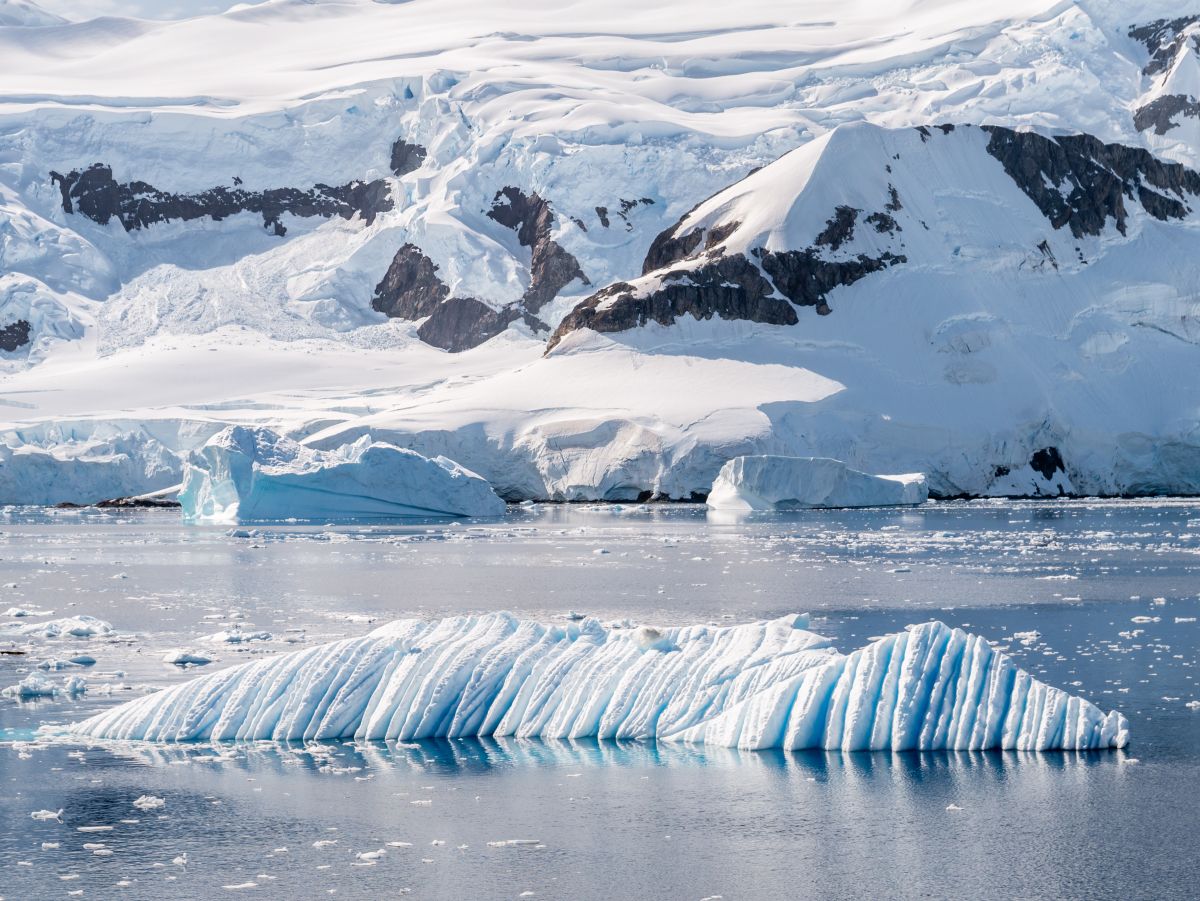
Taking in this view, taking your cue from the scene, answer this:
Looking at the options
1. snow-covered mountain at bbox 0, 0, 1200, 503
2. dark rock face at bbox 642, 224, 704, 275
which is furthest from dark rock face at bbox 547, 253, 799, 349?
dark rock face at bbox 642, 224, 704, 275

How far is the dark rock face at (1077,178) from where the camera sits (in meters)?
87.2

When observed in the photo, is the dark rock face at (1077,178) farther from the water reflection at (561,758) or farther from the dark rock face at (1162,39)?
the water reflection at (561,758)

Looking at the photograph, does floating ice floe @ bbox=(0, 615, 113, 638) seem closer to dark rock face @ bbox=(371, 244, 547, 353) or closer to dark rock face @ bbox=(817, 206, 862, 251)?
dark rock face @ bbox=(817, 206, 862, 251)

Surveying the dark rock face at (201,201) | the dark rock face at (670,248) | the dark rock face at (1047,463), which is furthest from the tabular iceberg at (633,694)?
the dark rock face at (201,201)

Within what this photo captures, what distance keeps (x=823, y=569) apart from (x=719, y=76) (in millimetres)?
97440

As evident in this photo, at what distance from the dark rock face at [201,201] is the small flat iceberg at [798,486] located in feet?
179

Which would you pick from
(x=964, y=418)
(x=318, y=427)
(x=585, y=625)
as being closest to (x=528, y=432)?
(x=318, y=427)

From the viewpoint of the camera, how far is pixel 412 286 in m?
105

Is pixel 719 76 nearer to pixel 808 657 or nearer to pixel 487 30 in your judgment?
pixel 487 30

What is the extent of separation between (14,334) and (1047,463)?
211 feet

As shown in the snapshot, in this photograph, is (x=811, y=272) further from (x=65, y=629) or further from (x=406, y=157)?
(x=65, y=629)

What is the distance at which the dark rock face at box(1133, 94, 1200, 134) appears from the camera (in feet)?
350

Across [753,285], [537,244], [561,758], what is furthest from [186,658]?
[537,244]

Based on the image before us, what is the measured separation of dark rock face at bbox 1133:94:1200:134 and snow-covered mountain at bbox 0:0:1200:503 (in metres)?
0.24
